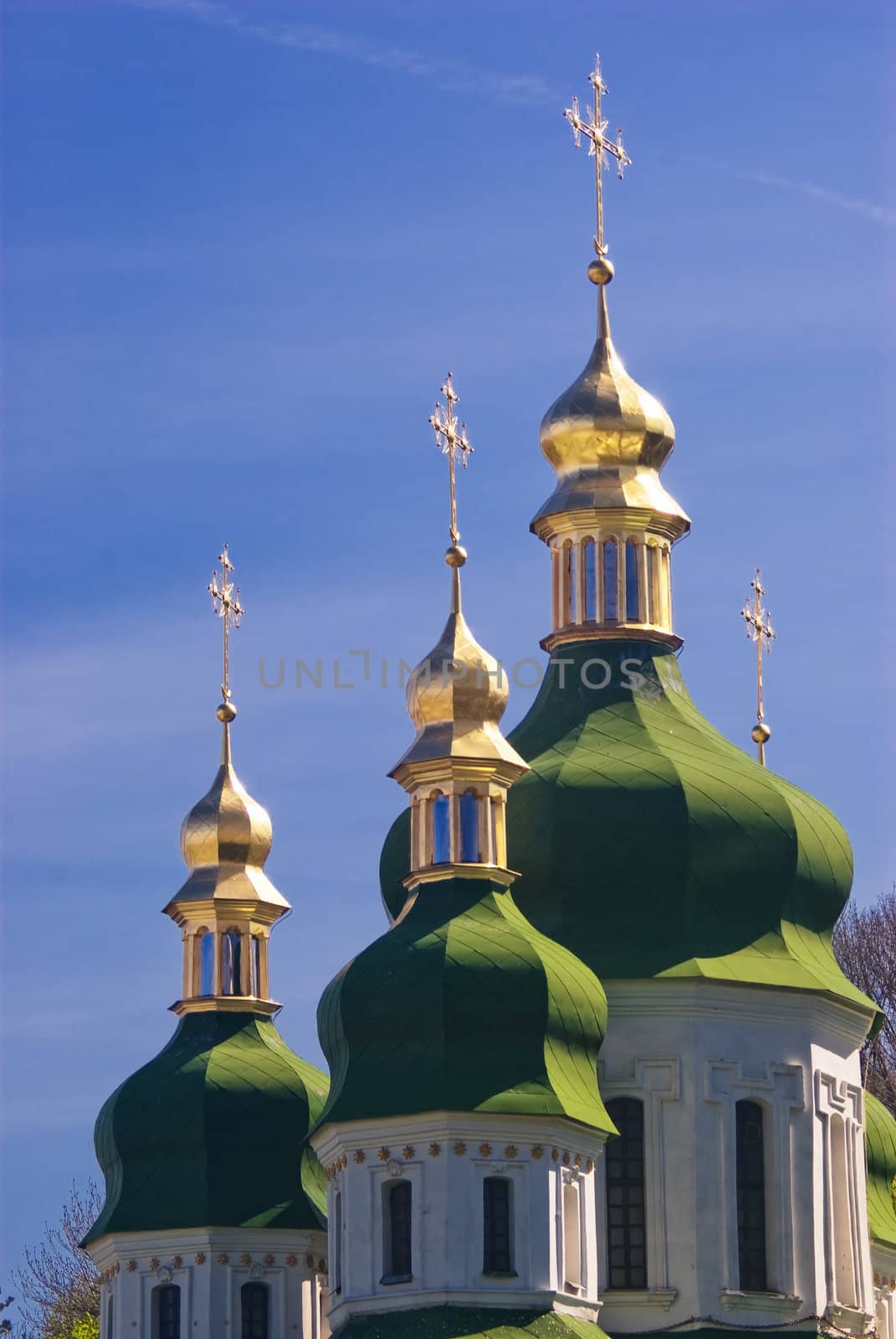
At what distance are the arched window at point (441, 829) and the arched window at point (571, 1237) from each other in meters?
3.65

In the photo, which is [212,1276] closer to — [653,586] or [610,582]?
[610,582]

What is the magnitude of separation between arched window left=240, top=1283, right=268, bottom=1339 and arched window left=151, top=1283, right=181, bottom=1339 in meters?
0.69

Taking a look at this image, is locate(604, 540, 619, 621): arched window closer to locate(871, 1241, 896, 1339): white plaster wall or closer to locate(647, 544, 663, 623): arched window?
locate(647, 544, 663, 623): arched window

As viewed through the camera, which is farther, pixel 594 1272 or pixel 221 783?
pixel 221 783

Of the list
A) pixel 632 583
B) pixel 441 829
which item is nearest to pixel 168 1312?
pixel 441 829

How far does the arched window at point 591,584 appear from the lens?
43625 millimetres

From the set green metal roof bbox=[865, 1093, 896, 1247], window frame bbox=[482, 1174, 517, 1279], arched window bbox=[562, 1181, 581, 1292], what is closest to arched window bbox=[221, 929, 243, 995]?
green metal roof bbox=[865, 1093, 896, 1247]

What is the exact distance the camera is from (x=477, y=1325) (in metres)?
36.3

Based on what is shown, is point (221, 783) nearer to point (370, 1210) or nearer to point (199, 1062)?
point (199, 1062)

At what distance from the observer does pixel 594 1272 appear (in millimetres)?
37844

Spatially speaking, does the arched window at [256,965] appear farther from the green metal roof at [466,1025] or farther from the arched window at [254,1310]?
the green metal roof at [466,1025]

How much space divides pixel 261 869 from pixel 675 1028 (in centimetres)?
678

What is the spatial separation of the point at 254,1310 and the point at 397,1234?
16.5ft

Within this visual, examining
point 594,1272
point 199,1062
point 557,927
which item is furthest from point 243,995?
point 594,1272
